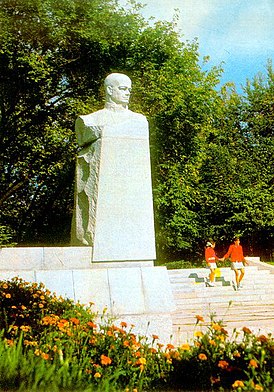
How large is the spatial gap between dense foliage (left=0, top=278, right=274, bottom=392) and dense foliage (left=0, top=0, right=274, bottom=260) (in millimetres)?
12381

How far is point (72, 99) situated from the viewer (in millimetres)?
19281

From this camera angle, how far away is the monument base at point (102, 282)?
662 cm

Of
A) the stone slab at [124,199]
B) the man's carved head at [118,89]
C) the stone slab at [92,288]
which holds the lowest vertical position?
the stone slab at [92,288]

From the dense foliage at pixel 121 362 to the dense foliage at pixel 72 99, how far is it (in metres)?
12.4

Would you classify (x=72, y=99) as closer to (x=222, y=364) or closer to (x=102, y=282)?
(x=102, y=282)

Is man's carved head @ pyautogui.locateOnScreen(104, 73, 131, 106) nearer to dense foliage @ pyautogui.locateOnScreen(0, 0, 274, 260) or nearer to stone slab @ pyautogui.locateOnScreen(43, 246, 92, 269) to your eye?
A: stone slab @ pyautogui.locateOnScreen(43, 246, 92, 269)

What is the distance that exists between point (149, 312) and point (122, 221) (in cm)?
131

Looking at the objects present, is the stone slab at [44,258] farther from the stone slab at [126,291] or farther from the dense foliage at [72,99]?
the dense foliage at [72,99]

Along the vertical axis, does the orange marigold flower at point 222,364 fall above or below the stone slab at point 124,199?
below

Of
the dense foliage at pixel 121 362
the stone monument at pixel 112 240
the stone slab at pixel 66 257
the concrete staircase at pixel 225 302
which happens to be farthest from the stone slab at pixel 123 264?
the dense foliage at pixel 121 362

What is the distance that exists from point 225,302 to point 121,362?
9618 millimetres

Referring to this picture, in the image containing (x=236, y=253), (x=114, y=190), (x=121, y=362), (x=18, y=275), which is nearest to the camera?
(x=121, y=362)

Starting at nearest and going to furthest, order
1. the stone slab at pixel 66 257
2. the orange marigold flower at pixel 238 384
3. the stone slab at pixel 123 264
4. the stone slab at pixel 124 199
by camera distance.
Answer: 1. the orange marigold flower at pixel 238 384
2. the stone slab at pixel 66 257
3. the stone slab at pixel 123 264
4. the stone slab at pixel 124 199

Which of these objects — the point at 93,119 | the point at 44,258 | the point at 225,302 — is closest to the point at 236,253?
the point at 225,302
